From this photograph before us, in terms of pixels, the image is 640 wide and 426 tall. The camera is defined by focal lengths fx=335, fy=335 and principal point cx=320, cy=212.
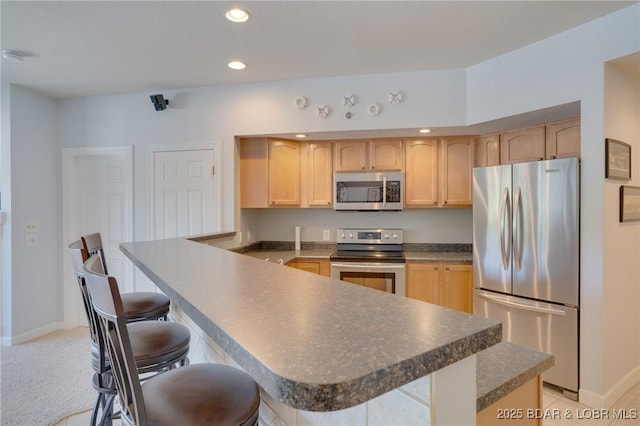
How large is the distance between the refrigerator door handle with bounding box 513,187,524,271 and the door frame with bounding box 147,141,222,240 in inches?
114

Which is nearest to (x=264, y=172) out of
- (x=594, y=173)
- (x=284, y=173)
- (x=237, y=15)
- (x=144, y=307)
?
(x=284, y=173)

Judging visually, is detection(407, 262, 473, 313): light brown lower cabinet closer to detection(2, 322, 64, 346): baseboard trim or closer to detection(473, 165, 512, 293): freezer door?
detection(473, 165, 512, 293): freezer door

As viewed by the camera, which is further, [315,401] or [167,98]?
[167,98]

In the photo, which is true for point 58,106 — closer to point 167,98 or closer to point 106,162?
point 106,162

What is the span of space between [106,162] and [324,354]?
4.34 metres

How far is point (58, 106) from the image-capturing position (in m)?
4.02

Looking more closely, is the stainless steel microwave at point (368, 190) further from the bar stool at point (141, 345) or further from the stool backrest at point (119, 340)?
the stool backrest at point (119, 340)

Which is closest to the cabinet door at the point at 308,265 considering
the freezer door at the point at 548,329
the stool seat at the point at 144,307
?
the freezer door at the point at 548,329

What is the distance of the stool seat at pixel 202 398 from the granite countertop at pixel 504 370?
62 cm

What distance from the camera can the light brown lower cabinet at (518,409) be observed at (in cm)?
91

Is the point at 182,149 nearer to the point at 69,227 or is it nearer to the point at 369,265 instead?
the point at 69,227

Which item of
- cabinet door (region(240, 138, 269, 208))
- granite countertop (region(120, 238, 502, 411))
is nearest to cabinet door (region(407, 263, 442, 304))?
cabinet door (region(240, 138, 269, 208))

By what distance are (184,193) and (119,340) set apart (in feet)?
10.6

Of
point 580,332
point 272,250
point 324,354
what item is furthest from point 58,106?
point 580,332
